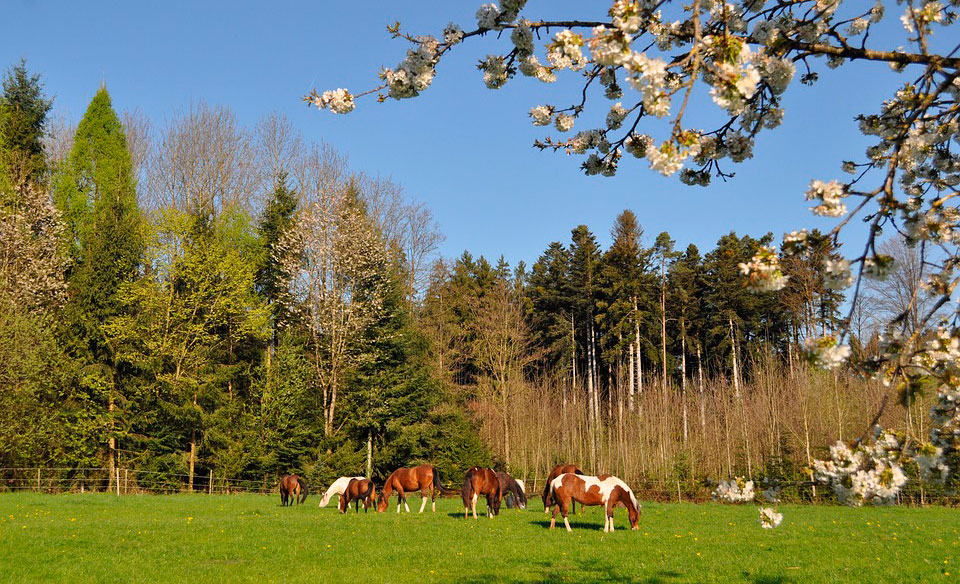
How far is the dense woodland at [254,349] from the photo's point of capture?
28031 mm

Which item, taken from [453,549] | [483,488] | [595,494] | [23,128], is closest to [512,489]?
[483,488]

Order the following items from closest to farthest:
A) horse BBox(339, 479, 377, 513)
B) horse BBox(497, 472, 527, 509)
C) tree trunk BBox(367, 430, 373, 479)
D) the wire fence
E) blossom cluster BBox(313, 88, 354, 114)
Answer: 1. blossom cluster BBox(313, 88, 354, 114)
2. horse BBox(339, 479, 377, 513)
3. horse BBox(497, 472, 527, 509)
4. the wire fence
5. tree trunk BBox(367, 430, 373, 479)

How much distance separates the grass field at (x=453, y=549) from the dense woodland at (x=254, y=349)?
10.5 m

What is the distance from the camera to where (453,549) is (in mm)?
11883

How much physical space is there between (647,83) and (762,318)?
48319mm

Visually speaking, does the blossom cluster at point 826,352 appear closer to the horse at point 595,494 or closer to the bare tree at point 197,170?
the horse at point 595,494

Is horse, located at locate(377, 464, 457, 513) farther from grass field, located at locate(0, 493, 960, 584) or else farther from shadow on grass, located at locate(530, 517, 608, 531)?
shadow on grass, located at locate(530, 517, 608, 531)

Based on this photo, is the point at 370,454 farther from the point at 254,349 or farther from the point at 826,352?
the point at 826,352

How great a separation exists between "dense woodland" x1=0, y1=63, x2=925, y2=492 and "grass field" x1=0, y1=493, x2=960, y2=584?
34.6 ft

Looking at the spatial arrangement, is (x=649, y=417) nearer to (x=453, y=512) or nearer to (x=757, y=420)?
(x=757, y=420)

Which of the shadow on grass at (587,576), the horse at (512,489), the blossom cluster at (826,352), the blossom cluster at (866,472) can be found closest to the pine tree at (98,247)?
the horse at (512,489)

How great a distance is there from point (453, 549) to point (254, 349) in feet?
78.9

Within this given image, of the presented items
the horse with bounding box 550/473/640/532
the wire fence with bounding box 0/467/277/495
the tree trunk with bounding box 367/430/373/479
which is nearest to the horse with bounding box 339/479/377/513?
the horse with bounding box 550/473/640/532

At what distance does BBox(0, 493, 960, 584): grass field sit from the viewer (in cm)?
931
